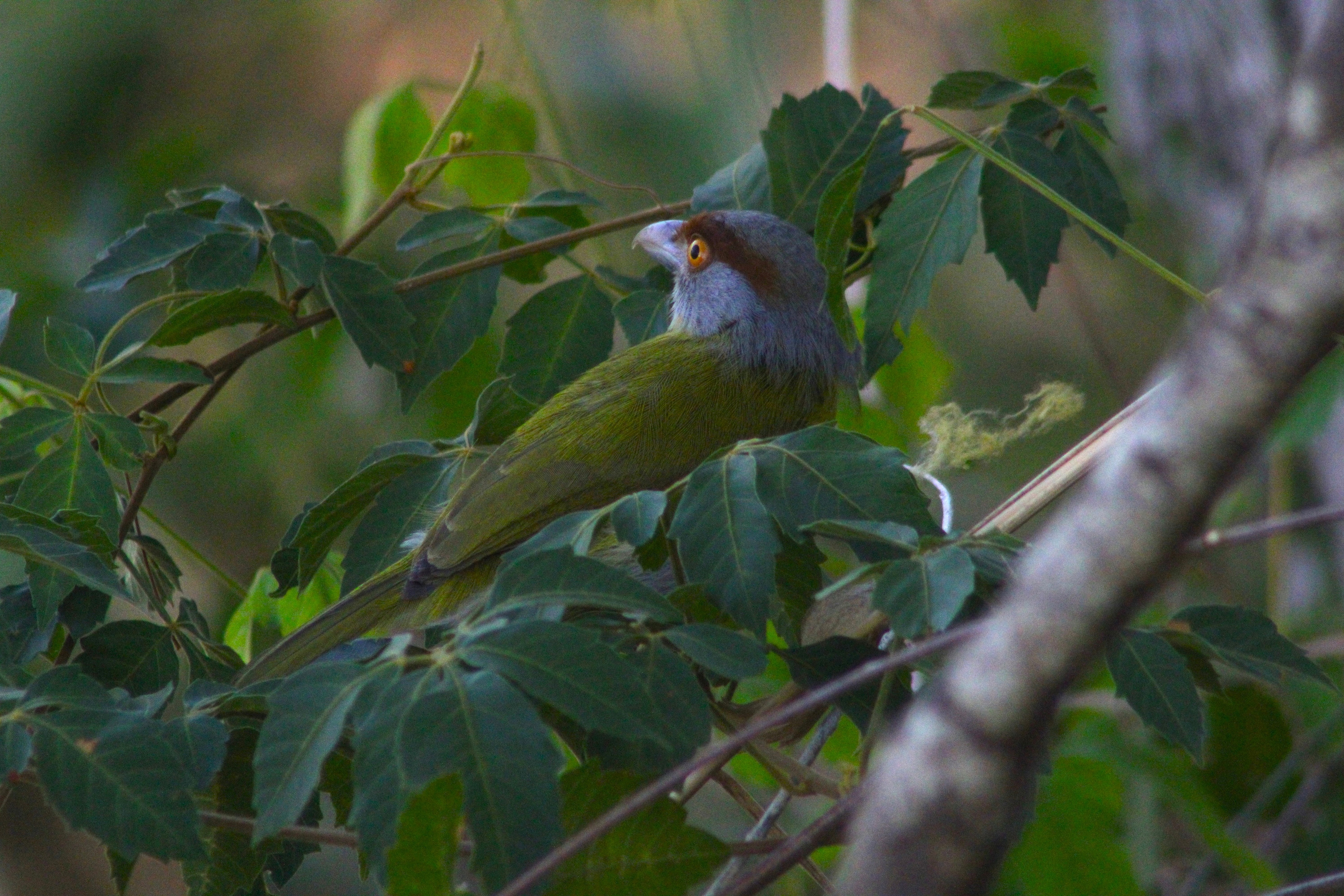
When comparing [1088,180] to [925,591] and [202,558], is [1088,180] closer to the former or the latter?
[925,591]

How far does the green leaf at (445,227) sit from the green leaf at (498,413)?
0.28 meters

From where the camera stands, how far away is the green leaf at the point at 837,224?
165 cm

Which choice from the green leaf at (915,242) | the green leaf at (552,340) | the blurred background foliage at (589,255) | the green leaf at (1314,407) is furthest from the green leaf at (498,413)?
the green leaf at (1314,407)

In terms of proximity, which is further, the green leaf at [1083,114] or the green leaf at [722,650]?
the green leaf at [1083,114]

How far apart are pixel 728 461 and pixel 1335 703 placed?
2561 millimetres

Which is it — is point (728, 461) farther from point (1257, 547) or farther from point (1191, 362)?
point (1257, 547)

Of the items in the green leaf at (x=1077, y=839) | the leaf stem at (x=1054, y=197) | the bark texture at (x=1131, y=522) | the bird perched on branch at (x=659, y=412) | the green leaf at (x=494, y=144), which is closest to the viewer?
the bark texture at (x=1131, y=522)

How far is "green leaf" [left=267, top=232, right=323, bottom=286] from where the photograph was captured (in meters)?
1.89

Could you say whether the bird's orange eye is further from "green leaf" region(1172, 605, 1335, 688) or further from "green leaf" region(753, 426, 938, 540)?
"green leaf" region(1172, 605, 1335, 688)

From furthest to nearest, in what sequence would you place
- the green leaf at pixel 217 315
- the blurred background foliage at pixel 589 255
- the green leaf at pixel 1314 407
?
the green leaf at pixel 1314 407 < the blurred background foliage at pixel 589 255 < the green leaf at pixel 217 315

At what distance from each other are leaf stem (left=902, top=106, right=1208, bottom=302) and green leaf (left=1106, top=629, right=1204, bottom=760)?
0.47 m

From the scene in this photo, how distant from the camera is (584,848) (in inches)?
47.7

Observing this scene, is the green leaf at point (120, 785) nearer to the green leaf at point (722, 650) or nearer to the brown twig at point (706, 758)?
the brown twig at point (706, 758)

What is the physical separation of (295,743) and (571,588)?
0.31 meters
